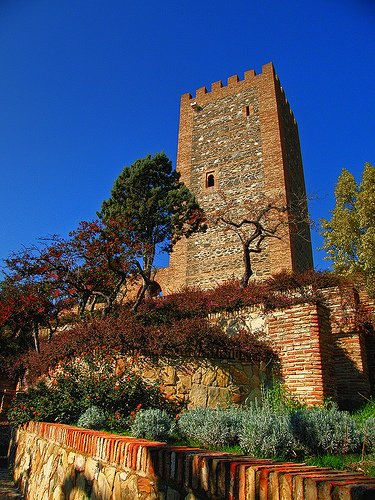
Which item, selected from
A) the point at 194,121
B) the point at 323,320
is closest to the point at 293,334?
the point at 323,320

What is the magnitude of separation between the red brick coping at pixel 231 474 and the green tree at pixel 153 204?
10.5 m

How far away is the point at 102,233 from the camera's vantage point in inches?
434

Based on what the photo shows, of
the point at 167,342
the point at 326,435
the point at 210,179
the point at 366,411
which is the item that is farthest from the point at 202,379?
the point at 210,179

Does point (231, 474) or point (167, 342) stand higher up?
point (167, 342)

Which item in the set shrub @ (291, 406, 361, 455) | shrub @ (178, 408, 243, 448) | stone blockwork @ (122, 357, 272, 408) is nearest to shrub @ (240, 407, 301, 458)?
shrub @ (291, 406, 361, 455)

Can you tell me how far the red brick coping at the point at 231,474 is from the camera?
6.01 feet

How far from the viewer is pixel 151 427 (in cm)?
439

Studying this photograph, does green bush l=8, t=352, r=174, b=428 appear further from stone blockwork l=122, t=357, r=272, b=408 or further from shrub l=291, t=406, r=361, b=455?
shrub l=291, t=406, r=361, b=455

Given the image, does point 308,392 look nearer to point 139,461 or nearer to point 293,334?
point 293,334

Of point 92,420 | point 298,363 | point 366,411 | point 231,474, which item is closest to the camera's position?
point 231,474

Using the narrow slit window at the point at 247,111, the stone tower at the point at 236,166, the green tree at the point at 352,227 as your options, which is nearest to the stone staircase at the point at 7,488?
the green tree at the point at 352,227

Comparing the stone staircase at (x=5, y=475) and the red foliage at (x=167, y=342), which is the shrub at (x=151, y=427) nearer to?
the red foliage at (x=167, y=342)

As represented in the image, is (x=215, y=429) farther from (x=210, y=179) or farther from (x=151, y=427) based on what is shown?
(x=210, y=179)

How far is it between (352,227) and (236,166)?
795 cm
